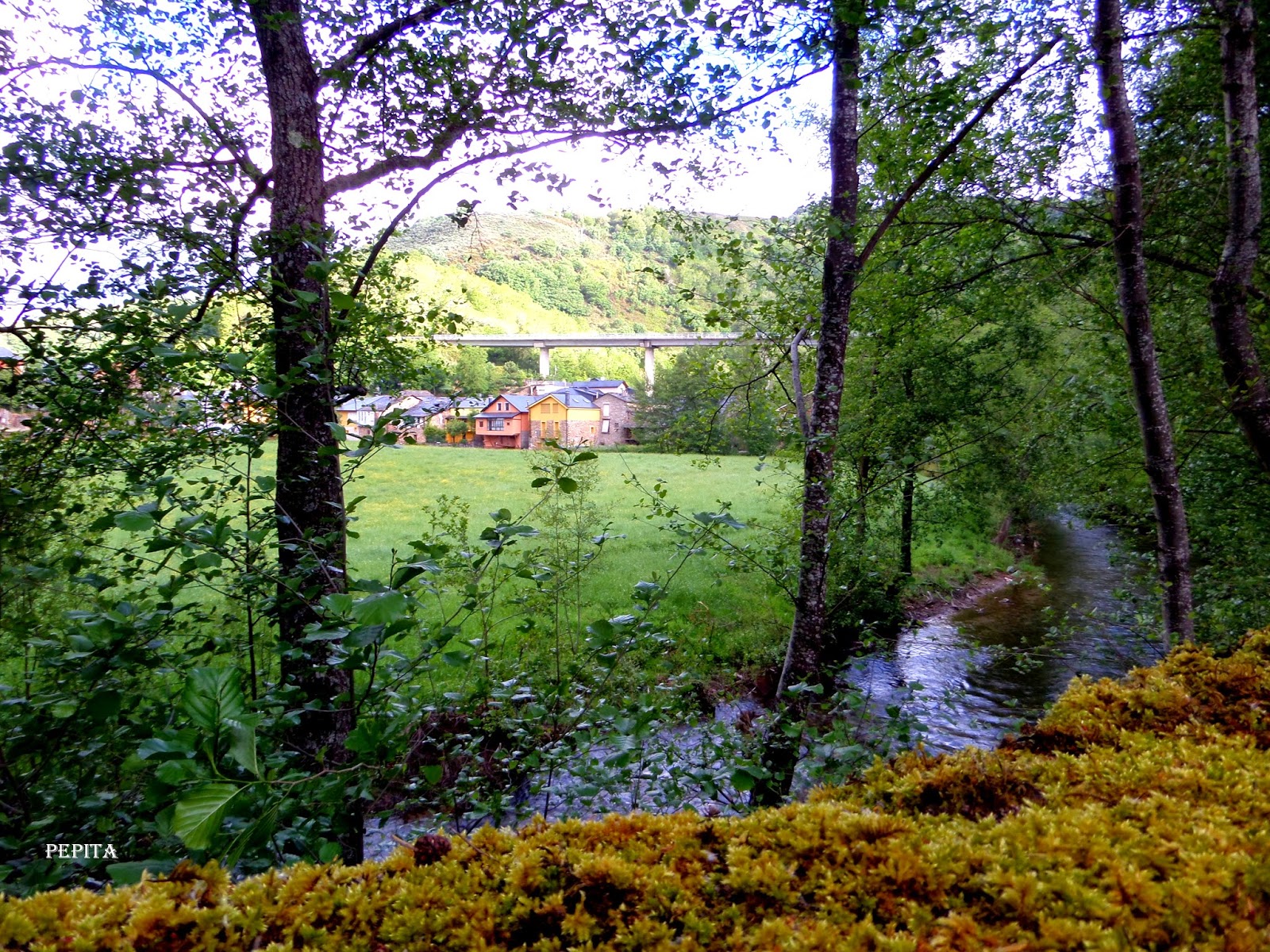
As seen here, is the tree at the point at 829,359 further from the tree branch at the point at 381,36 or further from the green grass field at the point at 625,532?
the tree branch at the point at 381,36

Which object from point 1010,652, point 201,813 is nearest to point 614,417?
point 1010,652

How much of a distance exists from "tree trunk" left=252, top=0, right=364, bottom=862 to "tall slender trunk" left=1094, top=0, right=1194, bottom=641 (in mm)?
5262

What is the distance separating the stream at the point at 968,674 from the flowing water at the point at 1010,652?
3 centimetres

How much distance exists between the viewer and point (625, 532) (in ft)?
28.7

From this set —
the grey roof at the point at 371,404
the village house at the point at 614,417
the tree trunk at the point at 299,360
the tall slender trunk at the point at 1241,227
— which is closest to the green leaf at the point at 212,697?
the tree trunk at the point at 299,360

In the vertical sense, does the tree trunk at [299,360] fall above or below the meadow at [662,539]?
above

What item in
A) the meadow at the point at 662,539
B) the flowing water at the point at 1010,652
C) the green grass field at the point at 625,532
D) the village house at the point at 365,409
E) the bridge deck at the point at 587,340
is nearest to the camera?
the village house at the point at 365,409

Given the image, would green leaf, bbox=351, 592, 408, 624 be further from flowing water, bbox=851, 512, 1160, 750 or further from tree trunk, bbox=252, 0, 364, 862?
flowing water, bbox=851, 512, 1160, 750

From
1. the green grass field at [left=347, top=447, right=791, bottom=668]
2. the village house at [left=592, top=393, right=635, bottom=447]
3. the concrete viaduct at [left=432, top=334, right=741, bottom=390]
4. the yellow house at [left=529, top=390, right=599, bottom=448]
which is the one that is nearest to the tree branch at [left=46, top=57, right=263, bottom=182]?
the green grass field at [left=347, top=447, right=791, bottom=668]

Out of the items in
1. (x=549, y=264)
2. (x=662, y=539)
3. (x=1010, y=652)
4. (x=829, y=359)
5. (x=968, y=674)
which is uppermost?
(x=549, y=264)

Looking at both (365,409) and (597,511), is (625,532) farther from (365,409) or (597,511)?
(365,409)

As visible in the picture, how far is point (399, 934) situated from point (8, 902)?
2.71 ft

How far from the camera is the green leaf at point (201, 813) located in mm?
1308

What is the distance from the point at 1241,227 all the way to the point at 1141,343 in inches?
50.1
